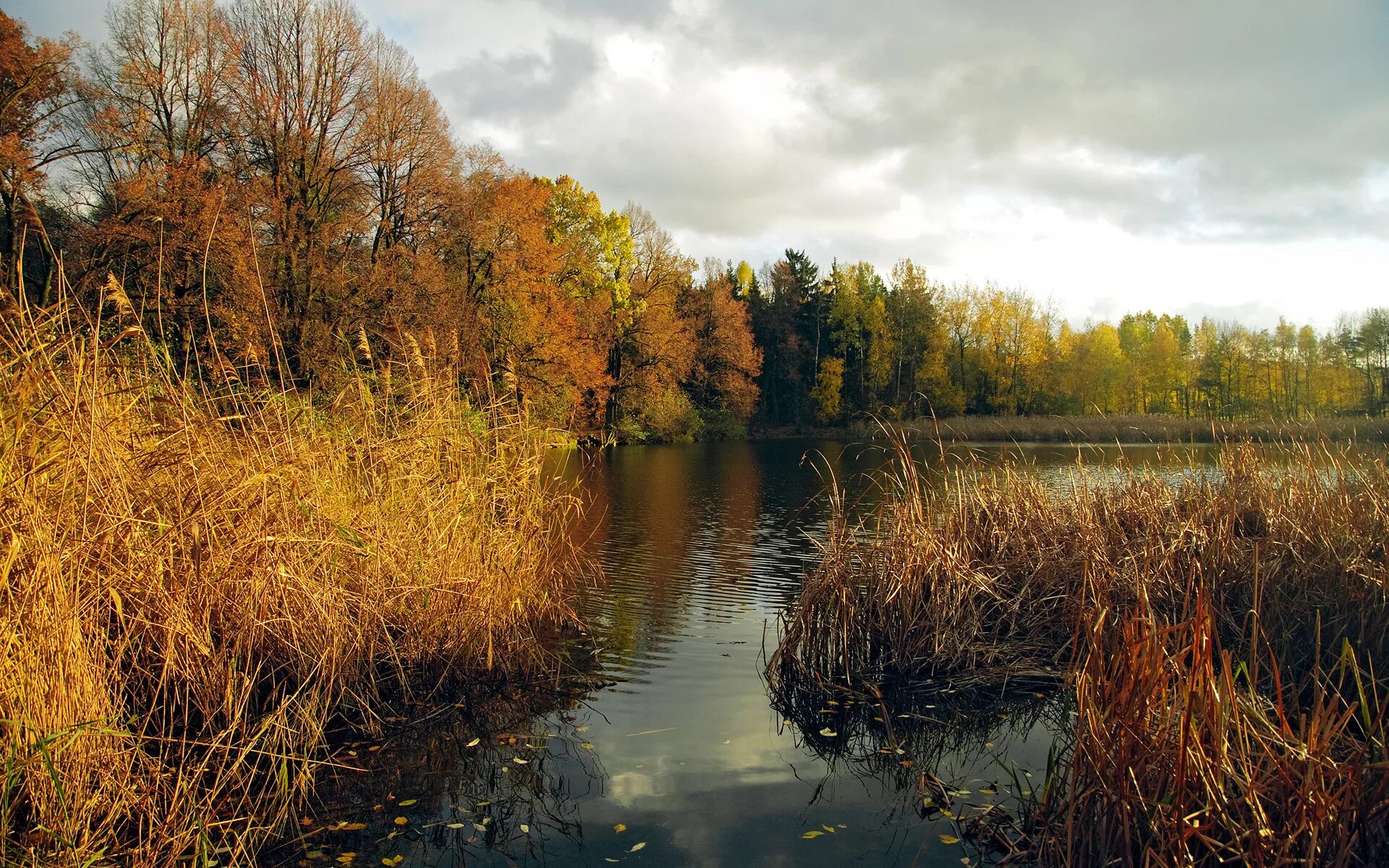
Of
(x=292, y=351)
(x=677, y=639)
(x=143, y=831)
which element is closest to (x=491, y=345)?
(x=292, y=351)

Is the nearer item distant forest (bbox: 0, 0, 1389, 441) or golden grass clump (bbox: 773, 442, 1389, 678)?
golden grass clump (bbox: 773, 442, 1389, 678)

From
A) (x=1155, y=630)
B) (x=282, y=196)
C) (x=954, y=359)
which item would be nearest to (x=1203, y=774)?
(x=1155, y=630)

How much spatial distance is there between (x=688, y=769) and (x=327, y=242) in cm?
2129

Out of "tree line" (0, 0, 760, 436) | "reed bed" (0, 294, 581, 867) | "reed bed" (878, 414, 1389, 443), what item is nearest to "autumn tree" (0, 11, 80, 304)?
"tree line" (0, 0, 760, 436)

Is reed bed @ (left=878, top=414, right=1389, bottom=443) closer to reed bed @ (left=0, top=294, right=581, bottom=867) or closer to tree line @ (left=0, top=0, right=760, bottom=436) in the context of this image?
tree line @ (left=0, top=0, right=760, bottom=436)

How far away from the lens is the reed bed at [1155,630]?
123 inches

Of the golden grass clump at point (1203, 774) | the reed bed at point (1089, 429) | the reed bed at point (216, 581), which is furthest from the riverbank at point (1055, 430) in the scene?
the golden grass clump at point (1203, 774)

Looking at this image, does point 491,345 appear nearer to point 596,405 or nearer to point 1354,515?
point 596,405

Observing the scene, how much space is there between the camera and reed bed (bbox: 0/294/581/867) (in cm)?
373

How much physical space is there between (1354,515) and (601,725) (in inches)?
247

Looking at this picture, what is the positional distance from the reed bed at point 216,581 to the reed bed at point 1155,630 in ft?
9.76

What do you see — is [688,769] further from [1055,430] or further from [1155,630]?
[1055,430]

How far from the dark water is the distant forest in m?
2.84

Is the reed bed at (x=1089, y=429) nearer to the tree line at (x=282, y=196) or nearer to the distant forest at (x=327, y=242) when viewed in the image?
the distant forest at (x=327, y=242)
